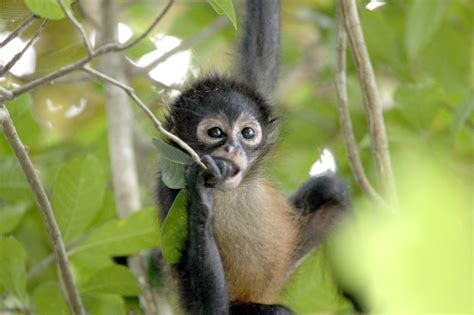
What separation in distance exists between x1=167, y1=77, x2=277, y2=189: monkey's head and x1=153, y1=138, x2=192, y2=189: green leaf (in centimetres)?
60

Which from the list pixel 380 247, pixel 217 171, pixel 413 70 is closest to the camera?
pixel 380 247

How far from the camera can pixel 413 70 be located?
16.7 ft

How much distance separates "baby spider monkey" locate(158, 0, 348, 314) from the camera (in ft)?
11.3

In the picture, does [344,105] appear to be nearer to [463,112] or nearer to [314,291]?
[463,112]

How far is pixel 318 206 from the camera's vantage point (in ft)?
14.9

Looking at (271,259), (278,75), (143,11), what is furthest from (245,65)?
(143,11)

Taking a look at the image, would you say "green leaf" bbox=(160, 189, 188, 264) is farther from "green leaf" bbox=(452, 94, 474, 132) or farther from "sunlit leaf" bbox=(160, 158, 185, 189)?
"green leaf" bbox=(452, 94, 474, 132)

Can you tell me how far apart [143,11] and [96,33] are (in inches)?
62.5

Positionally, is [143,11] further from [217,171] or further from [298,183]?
[217,171]

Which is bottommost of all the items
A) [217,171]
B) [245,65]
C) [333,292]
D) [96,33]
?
[333,292]

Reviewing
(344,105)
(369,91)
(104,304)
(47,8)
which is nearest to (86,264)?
(104,304)

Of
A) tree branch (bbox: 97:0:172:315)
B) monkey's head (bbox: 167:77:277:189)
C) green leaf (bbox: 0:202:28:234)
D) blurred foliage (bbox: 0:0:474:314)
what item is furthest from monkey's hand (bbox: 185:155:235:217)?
green leaf (bbox: 0:202:28:234)

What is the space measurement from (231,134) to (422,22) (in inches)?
65.0

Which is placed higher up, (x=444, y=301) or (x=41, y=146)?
(x=41, y=146)
